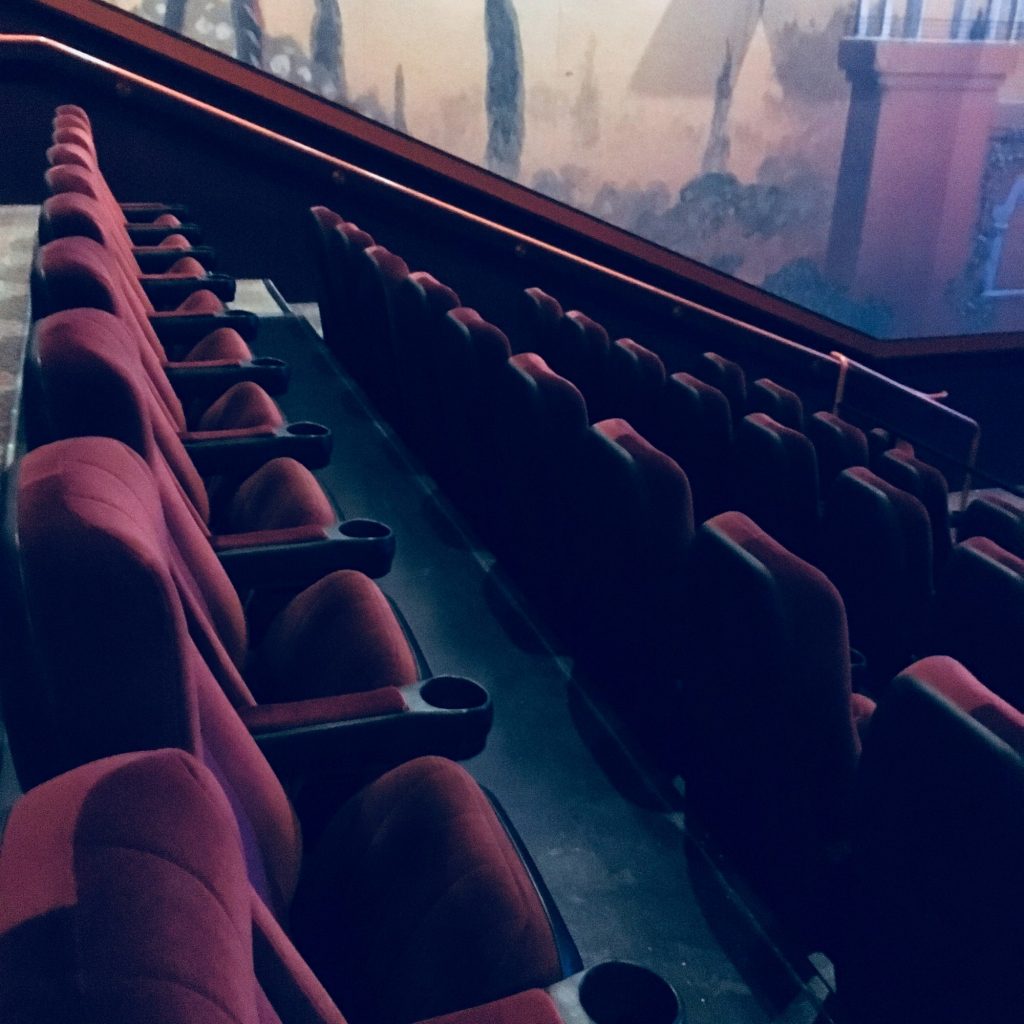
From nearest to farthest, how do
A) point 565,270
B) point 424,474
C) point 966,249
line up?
point 424,474 → point 565,270 → point 966,249

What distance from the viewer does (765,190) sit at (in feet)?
7.88

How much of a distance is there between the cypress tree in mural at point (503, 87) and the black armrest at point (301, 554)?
178 cm

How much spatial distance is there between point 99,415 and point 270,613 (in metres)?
0.14

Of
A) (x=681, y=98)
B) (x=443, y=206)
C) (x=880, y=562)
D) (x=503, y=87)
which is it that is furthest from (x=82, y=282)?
(x=681, y=98)

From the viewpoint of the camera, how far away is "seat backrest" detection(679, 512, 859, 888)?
9.6 inches

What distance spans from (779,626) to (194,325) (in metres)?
0.35

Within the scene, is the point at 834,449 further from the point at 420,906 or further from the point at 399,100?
the point at 399,100

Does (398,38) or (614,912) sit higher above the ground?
(398,38)

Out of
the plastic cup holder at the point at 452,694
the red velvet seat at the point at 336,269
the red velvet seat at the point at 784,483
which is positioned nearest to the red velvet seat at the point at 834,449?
the red velvet seat at the point at 784,483

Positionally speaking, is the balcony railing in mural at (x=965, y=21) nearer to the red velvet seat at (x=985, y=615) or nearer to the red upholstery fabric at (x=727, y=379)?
the red upholstery fabric at (x=727, y=379)

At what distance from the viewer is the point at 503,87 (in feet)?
6.36

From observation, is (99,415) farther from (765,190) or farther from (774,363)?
(765,190)

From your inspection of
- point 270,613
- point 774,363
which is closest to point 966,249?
point 774,363

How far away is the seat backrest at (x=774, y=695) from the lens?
0.80ft
